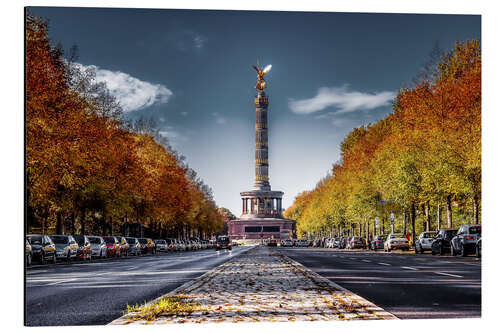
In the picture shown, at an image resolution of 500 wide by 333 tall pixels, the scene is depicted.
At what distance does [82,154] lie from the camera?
28.4 metres

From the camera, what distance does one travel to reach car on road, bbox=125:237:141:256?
4903cm

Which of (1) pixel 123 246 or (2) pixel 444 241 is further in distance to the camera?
(1) pixel 123 246

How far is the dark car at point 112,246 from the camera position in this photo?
139 ft

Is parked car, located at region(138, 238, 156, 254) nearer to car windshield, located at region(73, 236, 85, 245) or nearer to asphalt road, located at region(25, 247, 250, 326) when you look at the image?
car windshield, located at region(73, 236, 85, 245)

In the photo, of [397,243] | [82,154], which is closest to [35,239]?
[82,154]

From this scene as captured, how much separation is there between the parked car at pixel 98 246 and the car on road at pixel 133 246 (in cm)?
850

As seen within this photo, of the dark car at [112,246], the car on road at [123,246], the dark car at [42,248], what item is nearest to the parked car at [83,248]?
the dark car at [42,248]

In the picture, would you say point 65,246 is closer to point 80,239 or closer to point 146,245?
point 80,239

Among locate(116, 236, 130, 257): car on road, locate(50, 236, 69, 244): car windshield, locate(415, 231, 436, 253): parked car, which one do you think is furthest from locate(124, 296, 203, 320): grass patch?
locate(116, 236, 130, 257): car on road

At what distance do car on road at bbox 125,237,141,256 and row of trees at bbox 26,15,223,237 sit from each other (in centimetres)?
310

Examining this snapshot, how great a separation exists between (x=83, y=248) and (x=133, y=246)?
557 inches
